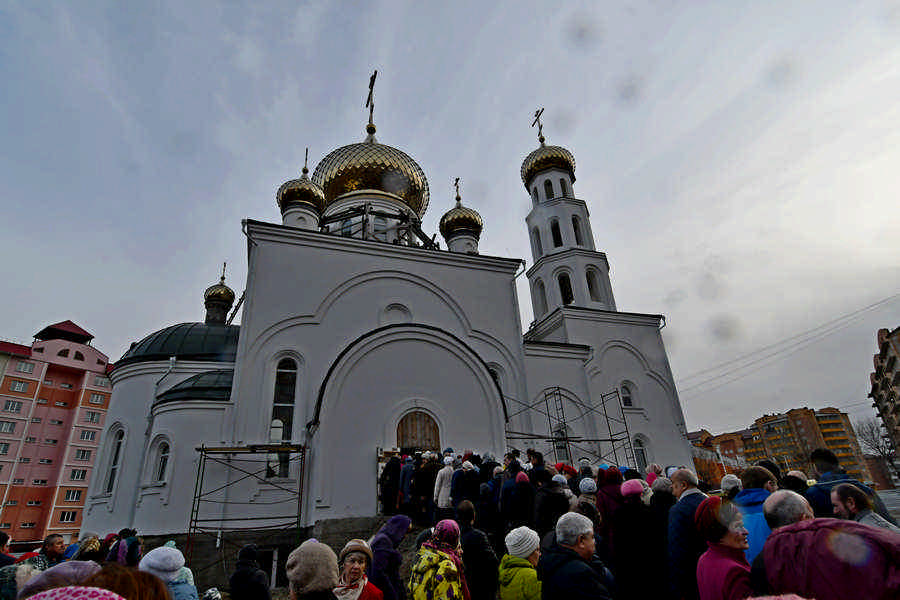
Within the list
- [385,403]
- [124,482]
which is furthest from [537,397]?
[124,482]

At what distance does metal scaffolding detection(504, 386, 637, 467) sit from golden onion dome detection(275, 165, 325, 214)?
906cm

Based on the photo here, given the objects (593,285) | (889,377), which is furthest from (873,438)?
(593,285)

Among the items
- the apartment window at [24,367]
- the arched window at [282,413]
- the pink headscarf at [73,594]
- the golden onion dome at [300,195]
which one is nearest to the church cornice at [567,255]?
Answer: the golden onion dome at [300,195]

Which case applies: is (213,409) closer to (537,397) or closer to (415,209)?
(537,397)

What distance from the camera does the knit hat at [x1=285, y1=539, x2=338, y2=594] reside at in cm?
260

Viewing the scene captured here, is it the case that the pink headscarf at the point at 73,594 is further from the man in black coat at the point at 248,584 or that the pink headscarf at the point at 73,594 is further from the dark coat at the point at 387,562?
the dark coat at the point at 387,562

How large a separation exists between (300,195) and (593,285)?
11288 mm

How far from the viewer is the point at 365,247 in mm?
14328

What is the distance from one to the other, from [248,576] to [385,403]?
28.0 ft

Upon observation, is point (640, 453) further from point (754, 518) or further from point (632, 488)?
point (754, 518)

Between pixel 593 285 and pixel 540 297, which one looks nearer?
pixel 593 285

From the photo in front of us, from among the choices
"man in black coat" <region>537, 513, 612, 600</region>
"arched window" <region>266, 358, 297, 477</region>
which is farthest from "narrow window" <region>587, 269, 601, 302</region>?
"man in black coat" <region>537, 513, 612, 600</region>

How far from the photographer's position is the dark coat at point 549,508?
5008 mm

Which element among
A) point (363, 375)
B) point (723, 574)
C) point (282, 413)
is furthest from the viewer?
point (282, 413)
